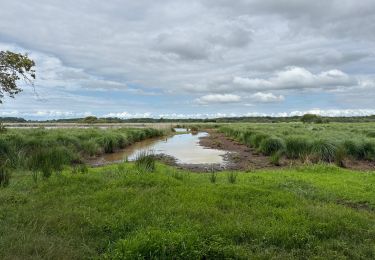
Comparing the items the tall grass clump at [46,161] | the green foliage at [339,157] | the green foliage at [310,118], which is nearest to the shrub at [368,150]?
the green foliage at [339,157]

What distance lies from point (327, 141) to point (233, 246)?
49.9ft

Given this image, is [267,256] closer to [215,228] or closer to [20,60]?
[215,228]

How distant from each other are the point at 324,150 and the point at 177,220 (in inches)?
551

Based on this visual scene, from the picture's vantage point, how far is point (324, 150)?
18906 mm

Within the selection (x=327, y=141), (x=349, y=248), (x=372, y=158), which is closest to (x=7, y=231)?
(x=349, y=248)

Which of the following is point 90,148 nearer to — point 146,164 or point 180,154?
point 180,154

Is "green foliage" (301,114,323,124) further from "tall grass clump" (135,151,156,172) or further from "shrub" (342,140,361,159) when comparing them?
"tall grass clump" (135,151,156,172)

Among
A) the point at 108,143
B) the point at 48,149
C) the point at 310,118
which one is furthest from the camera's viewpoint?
the point at 310,118

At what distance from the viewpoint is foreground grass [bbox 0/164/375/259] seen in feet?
19.2

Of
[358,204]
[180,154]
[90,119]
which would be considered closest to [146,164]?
[358,204]

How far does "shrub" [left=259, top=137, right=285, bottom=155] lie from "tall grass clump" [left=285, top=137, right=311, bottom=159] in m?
0.70

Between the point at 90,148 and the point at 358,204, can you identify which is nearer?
the point at 358,204

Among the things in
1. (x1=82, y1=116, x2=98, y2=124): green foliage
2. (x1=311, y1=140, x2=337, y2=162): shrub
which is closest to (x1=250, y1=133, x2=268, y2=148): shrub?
(x1=311, y1=140, x2=337, y2=162): shrub

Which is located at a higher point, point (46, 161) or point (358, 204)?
point (46, 161)
